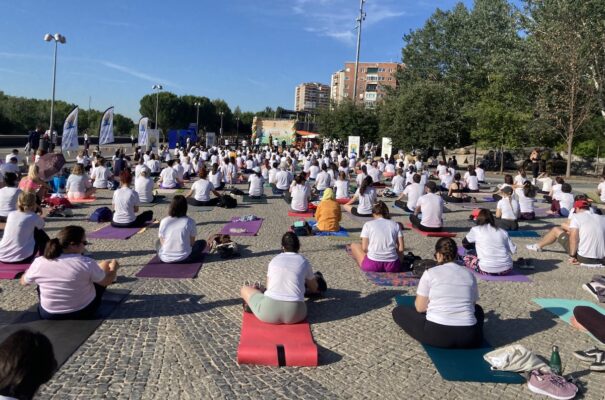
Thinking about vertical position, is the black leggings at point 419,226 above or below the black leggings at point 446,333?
above

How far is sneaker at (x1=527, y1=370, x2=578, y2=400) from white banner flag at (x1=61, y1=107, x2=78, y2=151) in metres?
19.7

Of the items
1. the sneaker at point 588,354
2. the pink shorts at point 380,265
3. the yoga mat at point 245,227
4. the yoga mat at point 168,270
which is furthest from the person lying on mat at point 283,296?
the yoga mat at point 245,227

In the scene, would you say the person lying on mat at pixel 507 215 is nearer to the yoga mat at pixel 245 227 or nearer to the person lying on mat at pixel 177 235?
the yoga mat at pixel 245 227

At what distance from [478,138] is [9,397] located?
35.2 metres

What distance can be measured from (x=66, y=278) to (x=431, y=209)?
26.5 feet

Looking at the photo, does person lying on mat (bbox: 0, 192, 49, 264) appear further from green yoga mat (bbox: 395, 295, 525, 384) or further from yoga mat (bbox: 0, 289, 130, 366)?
green yoga mat (bbox: 395, 295, 525, 384)

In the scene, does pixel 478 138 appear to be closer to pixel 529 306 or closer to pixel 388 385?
pixel 529 306

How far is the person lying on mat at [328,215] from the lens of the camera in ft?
35.9

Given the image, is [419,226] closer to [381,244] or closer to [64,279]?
[381,244]

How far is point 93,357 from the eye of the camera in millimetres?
4469

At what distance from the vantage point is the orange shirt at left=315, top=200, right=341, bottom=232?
431 inches

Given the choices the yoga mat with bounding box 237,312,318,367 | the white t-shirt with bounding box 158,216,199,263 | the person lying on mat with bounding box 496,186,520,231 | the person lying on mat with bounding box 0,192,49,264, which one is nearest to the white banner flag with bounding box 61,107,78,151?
the person lying on mat with bounding box 0,192,49,264

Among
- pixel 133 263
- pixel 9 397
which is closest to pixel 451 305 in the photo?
pixel 9 397

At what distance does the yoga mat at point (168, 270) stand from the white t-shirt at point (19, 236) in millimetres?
1644
